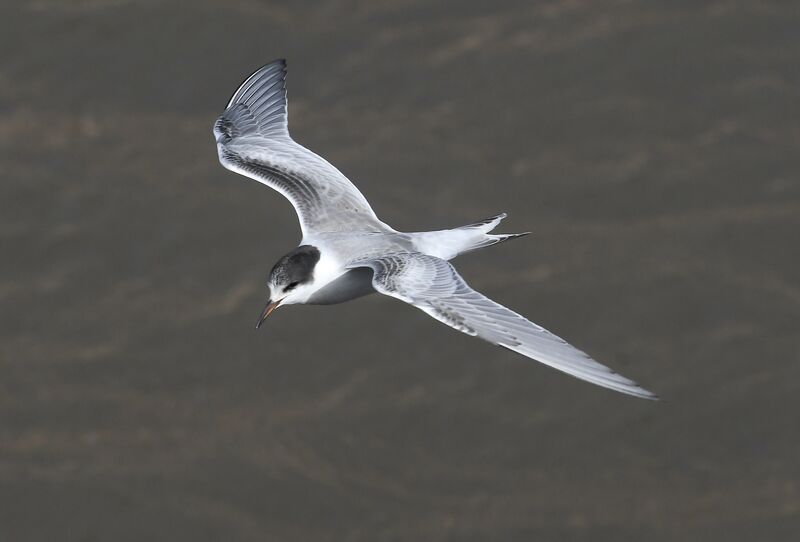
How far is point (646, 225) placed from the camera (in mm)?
19047

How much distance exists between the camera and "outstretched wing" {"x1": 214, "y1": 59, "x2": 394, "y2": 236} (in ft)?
39.2

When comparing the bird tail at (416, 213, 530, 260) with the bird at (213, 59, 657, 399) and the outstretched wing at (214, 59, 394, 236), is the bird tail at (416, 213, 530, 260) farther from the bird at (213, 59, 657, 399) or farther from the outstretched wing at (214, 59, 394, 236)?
the outstretched wing at (214, 59, 394, 236)

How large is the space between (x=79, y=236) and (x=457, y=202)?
5.41 metres

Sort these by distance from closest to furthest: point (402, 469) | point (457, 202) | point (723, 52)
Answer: point (402, 469) < point (457, 202) < point (723, 52)

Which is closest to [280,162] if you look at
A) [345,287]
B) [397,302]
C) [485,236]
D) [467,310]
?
[345,287]

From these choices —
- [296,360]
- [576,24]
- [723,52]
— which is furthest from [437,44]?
[296,360]

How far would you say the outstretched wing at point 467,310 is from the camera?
9016 millimetres

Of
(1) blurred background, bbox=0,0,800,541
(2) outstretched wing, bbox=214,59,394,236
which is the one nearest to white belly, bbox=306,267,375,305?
(2) outstretched wing, bbox=214,59,394,236

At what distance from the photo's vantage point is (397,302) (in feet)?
62.1

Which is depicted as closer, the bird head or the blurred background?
the bird head

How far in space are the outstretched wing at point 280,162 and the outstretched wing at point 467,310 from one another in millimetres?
1311

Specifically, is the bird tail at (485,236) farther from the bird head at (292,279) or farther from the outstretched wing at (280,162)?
the bird head at (292,279)

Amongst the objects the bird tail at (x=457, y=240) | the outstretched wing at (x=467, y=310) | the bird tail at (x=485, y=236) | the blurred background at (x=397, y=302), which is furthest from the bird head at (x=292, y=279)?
the blurred background at (x=397, y=302)

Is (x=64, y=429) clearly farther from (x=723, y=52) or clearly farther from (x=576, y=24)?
(x=723, y=52)
